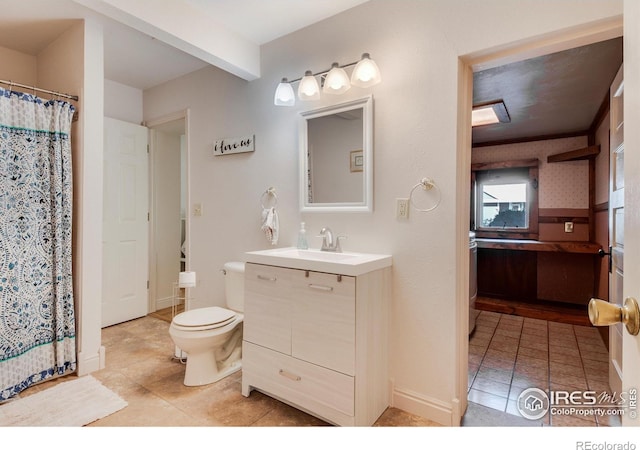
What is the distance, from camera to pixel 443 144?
5.69 feet

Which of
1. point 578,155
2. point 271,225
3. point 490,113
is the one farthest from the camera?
point 578,155

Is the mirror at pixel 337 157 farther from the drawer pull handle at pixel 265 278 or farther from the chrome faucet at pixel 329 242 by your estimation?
the drawer pull handle at pixel 265 278

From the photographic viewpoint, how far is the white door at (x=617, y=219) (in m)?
1.74

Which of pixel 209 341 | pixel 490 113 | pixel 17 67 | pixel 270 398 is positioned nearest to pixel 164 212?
pixel 17 67

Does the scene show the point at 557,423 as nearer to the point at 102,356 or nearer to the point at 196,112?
the point at 102,356

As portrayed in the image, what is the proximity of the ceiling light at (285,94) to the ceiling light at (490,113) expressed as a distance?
1.55 metres

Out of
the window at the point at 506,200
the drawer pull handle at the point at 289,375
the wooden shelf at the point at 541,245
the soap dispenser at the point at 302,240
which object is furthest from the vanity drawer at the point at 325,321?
the window at the point at 506,200

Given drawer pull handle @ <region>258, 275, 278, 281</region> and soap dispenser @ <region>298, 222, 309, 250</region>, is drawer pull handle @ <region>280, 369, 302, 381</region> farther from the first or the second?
soap dispenser @ <region>298, 222, 309, 250</region>

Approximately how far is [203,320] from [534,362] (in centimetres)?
246

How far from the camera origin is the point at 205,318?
7.04ft

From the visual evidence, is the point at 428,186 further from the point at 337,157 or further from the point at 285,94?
the point at 285,94

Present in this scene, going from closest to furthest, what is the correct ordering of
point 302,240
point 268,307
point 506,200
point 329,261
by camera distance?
point 329,261 < point 268,307 < point 302,240 < point 506,200

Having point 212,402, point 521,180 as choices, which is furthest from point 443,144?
point 521,180

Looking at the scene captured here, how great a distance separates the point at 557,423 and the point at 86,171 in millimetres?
3202
